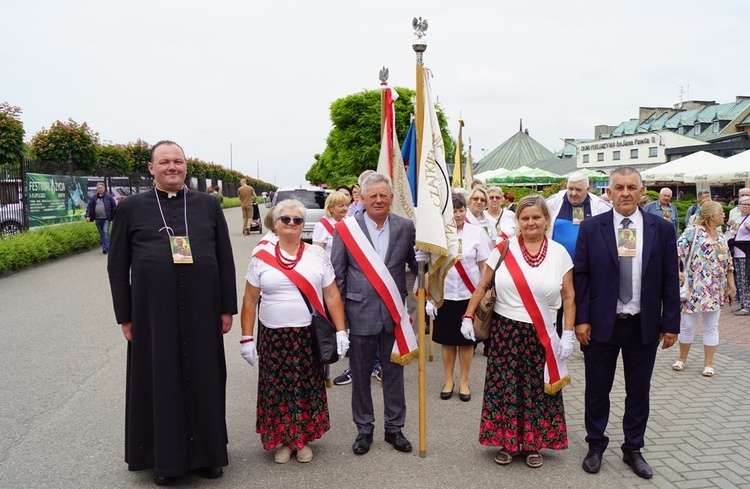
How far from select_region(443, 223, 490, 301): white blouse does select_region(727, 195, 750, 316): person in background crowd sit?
650 centimetres

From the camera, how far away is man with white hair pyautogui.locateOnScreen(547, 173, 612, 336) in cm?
586

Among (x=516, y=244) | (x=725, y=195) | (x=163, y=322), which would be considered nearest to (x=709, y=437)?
(x=516, y=244)

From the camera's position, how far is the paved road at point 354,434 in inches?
158

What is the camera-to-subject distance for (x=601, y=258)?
4078mm

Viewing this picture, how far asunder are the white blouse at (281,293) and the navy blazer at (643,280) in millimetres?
1871

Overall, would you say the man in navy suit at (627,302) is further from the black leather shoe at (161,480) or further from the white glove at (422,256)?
the black leather shoe at (161,480)

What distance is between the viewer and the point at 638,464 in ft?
13.4

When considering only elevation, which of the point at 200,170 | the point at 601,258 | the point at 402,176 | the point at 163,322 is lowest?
the point at 163,322

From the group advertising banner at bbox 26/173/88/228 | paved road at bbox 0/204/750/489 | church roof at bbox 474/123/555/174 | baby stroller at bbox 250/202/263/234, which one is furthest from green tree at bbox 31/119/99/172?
church roof at bbox 474/123/555/174

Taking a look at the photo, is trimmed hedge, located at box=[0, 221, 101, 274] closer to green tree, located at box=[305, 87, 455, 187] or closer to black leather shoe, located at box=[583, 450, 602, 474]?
green tree, located at box=[305, 87, 455, 187]

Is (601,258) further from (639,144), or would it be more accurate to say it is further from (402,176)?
(639,144)

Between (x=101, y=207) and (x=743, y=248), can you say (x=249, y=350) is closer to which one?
(x=743, y=248)

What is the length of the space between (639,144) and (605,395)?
5303 cm

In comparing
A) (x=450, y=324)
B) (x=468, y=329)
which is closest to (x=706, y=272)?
(x=450, y=324)
